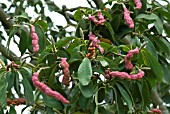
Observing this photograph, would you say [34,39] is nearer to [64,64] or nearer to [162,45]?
[64,64]

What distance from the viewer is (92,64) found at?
119 centimetres

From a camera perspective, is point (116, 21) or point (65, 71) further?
point (116, 21)

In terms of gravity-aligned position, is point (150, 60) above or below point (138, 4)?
below

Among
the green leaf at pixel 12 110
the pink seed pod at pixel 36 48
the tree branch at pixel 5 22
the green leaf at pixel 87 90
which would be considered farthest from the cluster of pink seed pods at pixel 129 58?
the tree branch at pixel 5 22

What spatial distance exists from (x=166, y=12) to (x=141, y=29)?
0.32 ft

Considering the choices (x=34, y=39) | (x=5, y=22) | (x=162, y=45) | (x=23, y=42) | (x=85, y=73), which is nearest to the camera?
(x=85, y=73)

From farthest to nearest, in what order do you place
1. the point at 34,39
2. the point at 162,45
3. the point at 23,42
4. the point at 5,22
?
the point at 5,22 → the point at 162,45 → the point at 23,42 → the point at 34,39

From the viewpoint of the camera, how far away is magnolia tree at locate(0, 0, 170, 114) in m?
1.14

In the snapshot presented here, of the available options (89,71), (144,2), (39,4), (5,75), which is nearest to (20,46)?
(5,75)

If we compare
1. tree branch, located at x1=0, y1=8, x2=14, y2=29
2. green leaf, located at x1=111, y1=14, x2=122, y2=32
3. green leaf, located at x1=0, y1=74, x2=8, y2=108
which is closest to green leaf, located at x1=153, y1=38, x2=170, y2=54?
green leaf, located at x1=111, y1=14, x2=122, y2=32

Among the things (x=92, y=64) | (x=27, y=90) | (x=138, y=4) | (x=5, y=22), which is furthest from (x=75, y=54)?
(x=5, y=22)

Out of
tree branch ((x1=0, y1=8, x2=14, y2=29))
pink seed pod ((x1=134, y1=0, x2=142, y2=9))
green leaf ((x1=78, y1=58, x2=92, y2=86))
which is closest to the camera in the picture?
green leaf ((x1=78, y1=58, x2=92, y2=86))

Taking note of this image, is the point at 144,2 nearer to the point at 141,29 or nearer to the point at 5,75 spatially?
the point at 141,29

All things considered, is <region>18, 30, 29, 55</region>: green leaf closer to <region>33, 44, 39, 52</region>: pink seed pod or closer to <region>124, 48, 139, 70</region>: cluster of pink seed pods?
<region>33, 44, 39, 52</region>: pink seed pod
